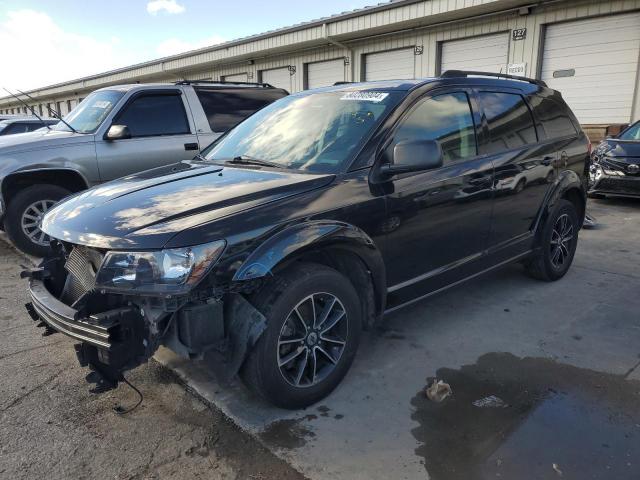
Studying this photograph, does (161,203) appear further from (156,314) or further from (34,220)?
(34,220)

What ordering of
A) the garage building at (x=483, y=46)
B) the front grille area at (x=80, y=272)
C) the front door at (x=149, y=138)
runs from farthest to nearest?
the garage building at (x=483, y=46) < the front door at (x=149, y=138) < the front grille area at (x=80, y=272)

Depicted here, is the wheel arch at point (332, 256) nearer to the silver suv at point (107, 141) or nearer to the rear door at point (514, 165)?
the rear door at point (514, 165)

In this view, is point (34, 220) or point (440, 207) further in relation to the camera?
point (34, 220)

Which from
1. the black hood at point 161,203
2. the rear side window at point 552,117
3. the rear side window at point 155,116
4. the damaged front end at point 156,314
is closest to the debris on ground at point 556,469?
the damaged front end at point 156,314

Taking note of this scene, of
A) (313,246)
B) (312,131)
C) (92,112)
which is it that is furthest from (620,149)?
(92,112)

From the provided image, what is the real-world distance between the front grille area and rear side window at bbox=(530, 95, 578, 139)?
3832 millimetres

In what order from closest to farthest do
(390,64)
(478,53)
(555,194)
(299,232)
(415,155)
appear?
1. (299,232)
2. (415,155)
3. (555,194)
4. (478,53)
5. (390,64)

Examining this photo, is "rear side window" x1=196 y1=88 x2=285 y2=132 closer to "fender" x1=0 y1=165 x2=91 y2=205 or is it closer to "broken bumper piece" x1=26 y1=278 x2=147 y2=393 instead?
"fender" x1=0 y1=165 x2=91 y2=205

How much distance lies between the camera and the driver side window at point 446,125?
133 inches

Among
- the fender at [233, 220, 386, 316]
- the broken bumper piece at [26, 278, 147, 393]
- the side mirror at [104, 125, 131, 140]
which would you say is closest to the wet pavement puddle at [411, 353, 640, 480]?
the fender at [233, 220, 386, 316]

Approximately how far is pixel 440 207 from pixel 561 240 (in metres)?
2.14

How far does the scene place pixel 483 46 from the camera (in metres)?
12.7

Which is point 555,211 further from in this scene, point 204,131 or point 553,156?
point 204,131

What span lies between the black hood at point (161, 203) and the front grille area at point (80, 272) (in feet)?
0.45
